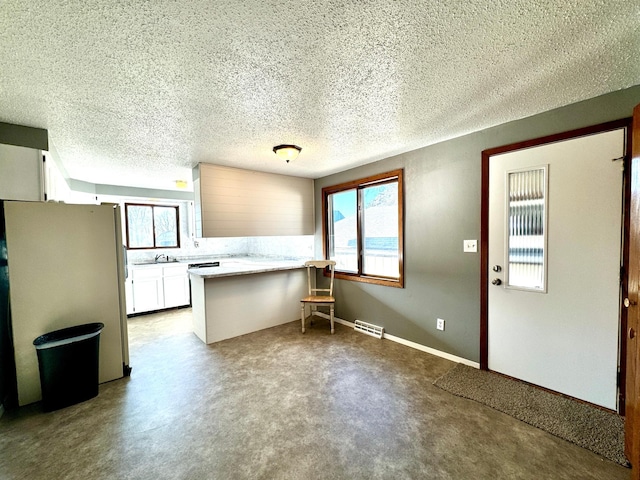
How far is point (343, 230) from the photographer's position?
4.23 metres

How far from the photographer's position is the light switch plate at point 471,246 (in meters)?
2.60

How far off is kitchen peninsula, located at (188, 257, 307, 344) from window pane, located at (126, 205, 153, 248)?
222 centimetres

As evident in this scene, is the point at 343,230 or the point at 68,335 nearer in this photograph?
the point at 68,335

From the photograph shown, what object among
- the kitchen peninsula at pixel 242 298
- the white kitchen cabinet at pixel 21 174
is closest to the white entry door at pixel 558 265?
the kitchen peninsula at pixel 242 298

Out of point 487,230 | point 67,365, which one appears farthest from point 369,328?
point 67,365

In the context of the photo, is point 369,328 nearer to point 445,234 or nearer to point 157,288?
point 445,234

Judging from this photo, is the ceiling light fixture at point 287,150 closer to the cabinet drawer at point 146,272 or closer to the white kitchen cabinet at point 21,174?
the white kitchen cabinet at point 21,174

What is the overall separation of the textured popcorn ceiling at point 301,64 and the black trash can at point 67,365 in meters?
1.87

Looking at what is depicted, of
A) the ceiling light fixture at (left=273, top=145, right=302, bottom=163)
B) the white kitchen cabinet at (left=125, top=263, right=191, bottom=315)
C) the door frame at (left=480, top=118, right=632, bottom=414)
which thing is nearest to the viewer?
the door frame at (left=480, top=118, right=632, bottom=414)

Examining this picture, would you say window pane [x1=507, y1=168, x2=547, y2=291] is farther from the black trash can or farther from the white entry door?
the black trash can

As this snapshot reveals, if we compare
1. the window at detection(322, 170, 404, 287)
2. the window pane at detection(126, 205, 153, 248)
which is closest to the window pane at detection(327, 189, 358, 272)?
the window at detection(322, 170, 404, 287)

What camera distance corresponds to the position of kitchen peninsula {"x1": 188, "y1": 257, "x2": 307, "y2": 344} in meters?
3.43

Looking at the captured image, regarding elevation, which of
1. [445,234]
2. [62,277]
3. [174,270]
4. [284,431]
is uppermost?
[445,234]

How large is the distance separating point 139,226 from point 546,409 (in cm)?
653
